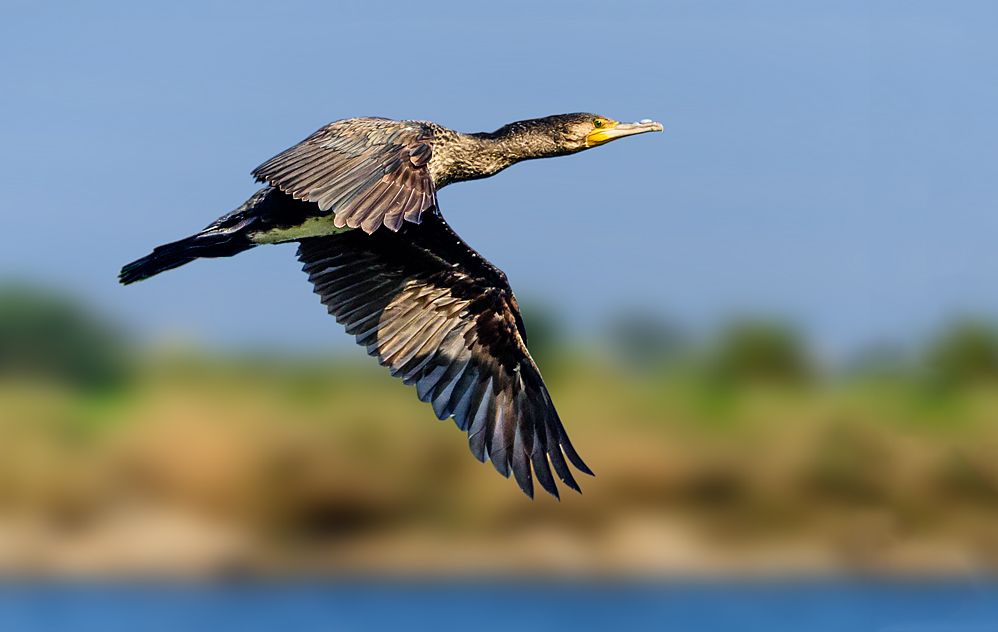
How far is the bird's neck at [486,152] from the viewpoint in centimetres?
716

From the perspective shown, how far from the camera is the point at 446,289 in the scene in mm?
7680

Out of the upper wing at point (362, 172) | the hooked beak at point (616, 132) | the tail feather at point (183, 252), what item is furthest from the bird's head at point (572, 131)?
the tail feather at point (183, 252)

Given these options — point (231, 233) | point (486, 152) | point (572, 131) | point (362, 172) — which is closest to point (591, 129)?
point (572, 131)

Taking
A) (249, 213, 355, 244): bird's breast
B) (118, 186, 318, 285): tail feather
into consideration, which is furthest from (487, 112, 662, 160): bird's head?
(118, 186, 318, 285): tail feather

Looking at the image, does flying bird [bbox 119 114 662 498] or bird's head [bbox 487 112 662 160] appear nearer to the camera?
flying bird [bbox 119 114 662 498]

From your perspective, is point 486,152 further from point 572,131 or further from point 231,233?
point 231,233

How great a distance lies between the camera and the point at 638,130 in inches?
312

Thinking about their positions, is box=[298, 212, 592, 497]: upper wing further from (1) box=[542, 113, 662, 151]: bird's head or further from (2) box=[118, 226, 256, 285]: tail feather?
(1) box=[542, 113, 662, 151]: bird's head

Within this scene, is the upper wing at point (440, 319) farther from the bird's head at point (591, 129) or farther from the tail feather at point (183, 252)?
the bird's head at point (591, 129)

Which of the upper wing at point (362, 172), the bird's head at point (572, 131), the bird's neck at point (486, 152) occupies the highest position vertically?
the bird's head at point (572, 131)

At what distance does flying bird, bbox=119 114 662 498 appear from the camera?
23.6ft

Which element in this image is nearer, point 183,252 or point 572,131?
point 183,252

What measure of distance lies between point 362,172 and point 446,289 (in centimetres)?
171

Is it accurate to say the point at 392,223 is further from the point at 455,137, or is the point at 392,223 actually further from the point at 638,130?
the point at 638,130
